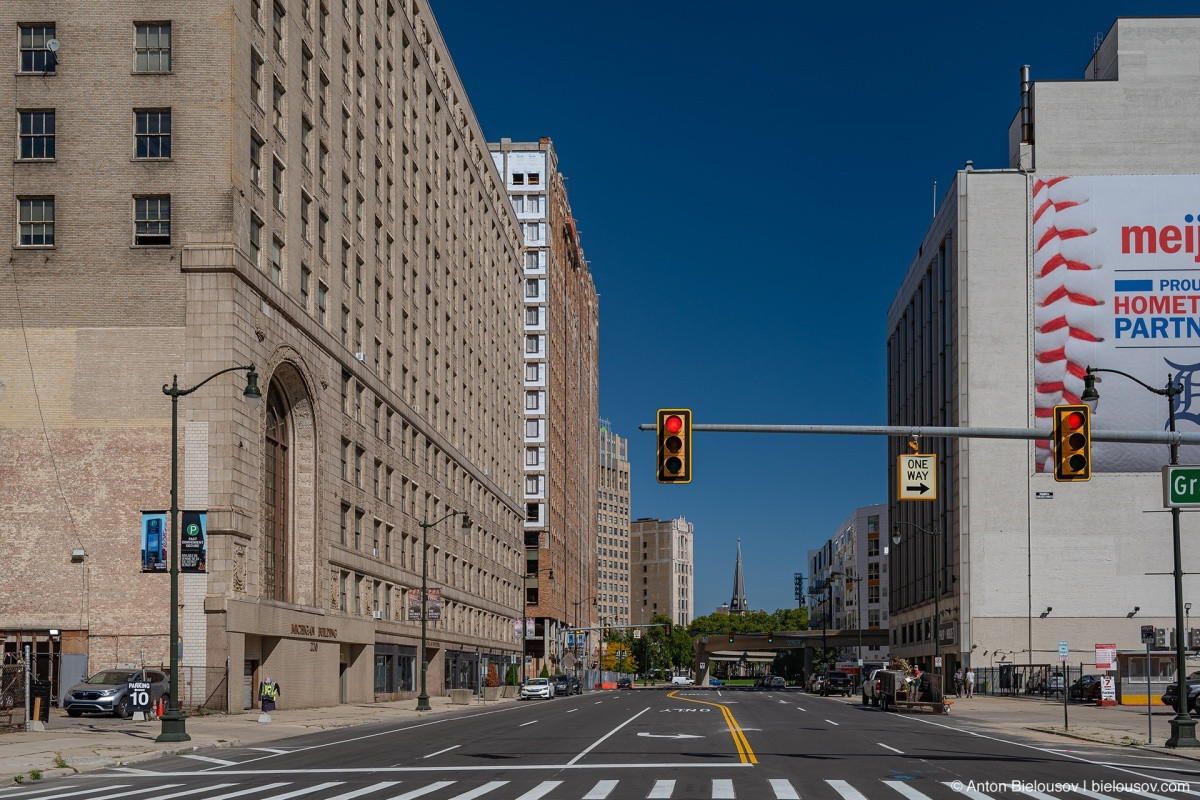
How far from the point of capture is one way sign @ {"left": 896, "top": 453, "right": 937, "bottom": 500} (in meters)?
29.5

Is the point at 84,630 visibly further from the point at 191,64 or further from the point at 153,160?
the point at 191,64

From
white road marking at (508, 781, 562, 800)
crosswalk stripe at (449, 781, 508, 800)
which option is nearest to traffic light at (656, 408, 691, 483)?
white road marking at (508, 781, 562, 800)

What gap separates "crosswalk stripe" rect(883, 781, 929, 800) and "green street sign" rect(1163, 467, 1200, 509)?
917 cm

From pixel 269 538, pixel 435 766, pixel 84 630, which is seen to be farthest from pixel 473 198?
pixel 435 766

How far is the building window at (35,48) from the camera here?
4997 cm

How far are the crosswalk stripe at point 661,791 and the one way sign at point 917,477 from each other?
10827mm

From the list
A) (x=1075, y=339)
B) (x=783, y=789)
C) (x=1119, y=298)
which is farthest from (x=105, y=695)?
(x=1119, y=298)

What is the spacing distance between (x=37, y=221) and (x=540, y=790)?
37802mm

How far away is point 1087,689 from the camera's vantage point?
6688 cm

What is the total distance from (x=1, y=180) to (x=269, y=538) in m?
17.5

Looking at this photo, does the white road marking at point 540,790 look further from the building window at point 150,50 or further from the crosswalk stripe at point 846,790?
the building window at point 150,50

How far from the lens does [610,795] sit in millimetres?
19312

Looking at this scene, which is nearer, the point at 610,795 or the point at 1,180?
the point at 610,795

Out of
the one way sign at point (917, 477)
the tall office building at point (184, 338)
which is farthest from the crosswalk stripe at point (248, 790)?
the tall office building at point (184, 338)
